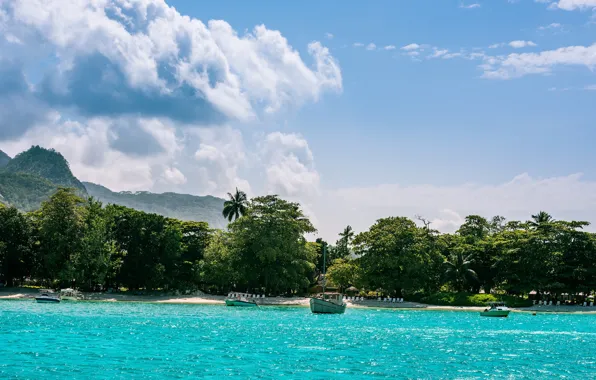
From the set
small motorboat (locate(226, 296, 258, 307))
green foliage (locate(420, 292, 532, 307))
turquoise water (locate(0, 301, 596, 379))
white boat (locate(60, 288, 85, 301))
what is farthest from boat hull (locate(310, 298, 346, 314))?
white boat (locate(60, 288, 85, 301))

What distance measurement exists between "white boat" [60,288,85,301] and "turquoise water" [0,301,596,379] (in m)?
26.7

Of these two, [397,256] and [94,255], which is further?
[397,256]

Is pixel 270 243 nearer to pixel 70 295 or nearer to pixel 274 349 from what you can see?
pixel 70 295

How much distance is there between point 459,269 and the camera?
8856 cm

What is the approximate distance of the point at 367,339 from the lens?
1636 inches

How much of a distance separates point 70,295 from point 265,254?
1117 inches

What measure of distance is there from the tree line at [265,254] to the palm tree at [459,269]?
6.1 inches

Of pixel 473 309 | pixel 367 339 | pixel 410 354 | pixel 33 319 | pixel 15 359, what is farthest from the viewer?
pixel 473 309

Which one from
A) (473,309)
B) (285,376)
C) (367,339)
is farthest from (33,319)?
(473,309)

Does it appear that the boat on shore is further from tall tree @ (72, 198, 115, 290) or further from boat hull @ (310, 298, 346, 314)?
tall tree @ (72, 198, 115, 290)

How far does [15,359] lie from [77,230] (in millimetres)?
59824

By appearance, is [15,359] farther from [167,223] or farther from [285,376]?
[167,223]

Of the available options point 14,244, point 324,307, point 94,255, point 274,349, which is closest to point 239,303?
point 324,307

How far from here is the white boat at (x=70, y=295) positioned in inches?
3164
